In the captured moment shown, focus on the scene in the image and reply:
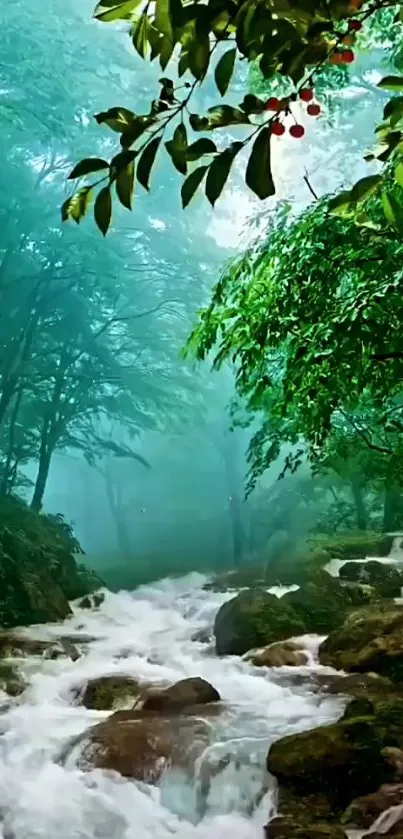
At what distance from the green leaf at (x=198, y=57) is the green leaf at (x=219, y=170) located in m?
0.05

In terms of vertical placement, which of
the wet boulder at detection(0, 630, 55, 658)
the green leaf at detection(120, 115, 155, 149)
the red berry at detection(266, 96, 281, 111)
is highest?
the red berry at detection(266, 96, 281, 111)

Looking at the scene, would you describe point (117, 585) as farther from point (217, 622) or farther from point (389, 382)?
point (389, 382)

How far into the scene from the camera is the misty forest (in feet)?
2.03

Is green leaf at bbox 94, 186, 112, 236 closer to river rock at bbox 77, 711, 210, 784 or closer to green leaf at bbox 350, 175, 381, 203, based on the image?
green leaf at bbox 350, 175, 381, 203

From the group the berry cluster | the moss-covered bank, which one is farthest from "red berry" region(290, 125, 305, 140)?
the moss-covered bank

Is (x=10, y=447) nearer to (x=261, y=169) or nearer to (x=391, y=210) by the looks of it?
(x=391, y=210)

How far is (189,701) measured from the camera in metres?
3.38

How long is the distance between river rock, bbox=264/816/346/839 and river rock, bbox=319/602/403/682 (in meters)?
1.11

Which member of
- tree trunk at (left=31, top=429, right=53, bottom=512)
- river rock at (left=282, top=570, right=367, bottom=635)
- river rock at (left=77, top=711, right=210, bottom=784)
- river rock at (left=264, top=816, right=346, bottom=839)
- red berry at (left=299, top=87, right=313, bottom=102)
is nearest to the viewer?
red berry at (left=299, top=87, right=313, bottom=102)

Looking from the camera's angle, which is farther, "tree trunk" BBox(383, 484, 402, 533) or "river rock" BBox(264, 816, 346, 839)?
"tree trunk" BBox(383, 484, 402, 533)

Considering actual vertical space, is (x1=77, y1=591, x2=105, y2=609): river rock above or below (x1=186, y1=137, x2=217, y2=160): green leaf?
below

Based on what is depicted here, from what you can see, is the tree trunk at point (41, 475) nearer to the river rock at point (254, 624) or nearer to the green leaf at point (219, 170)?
the river rock at point (254, 624)

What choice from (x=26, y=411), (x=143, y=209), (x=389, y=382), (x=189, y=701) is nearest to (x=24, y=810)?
(x=189, y=701)

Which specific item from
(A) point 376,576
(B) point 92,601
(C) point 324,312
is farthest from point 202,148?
(B) point 92,601
